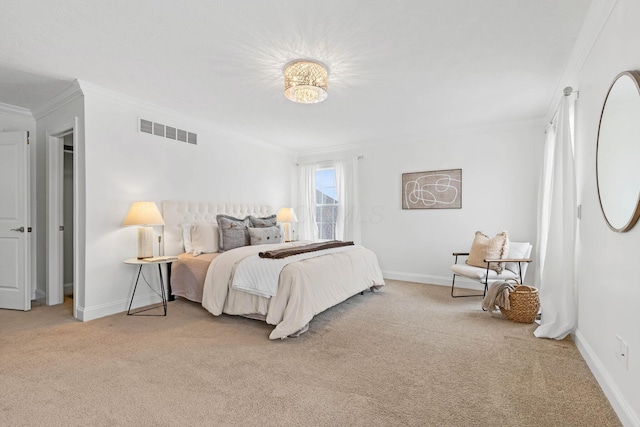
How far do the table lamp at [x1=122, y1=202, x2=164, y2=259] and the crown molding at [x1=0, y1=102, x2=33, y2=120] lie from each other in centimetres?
203

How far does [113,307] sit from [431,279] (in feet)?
14.5

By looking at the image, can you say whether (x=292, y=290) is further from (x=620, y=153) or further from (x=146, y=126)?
(x=146, y=126)

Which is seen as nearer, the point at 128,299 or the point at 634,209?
the point at 634,209

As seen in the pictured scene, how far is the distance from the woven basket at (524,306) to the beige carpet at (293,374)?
11 cm

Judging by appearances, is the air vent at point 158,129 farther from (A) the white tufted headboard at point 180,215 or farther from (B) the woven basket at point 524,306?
(B) the woven basket at point 524,306

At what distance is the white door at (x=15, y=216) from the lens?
3.72 metres

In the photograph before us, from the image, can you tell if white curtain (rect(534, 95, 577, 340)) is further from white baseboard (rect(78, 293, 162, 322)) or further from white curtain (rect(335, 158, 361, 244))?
white baseboard (rect(78, 293, 162, 322))

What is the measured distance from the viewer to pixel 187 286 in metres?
3.93

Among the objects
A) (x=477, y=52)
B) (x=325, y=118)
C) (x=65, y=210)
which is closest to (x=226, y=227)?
(x=325, y=118)

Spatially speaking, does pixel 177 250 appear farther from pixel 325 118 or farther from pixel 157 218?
pixel 325 118

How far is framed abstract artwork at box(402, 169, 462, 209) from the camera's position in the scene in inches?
196

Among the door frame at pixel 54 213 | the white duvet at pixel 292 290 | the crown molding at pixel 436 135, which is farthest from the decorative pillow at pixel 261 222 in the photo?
the door frame at pixel 54 213

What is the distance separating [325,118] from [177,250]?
8.89 feet

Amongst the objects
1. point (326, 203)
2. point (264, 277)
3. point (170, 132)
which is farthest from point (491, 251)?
point (170, 132)
